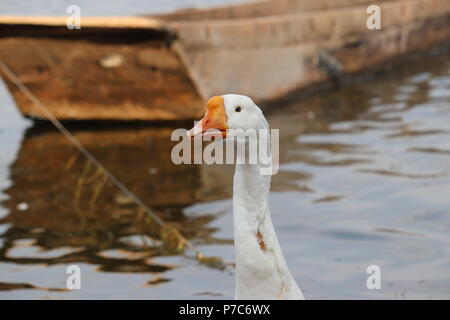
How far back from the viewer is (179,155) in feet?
33.1

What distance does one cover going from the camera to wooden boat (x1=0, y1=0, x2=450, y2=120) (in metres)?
10.4

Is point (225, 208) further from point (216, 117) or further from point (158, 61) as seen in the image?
point (216, 117)

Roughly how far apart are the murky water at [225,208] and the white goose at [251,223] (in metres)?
2.05

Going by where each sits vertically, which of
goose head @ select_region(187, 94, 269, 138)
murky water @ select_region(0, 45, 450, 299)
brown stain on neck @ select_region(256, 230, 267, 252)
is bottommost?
brown stain on neck @ select_region(256, 230, 267, 252)

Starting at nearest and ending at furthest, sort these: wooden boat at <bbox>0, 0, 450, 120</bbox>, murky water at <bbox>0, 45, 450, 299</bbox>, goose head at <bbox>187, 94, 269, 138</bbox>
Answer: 1. goose head at <bbox>187, 94, 269, 138</bbox>
2. murky water at <bbox>0, 45, 450, 299</bbox>
3. wooden boat at <bbox>0, 0, 450, 120</bbox>

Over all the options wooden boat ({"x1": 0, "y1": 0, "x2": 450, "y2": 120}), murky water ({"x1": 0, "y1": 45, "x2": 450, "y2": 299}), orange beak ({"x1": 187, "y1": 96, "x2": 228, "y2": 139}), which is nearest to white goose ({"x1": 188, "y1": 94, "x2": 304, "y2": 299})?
orange beak ({"x1": 187, "y1": 96, "x2": 228, "y2": 139})

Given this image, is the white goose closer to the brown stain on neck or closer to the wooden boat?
the brown stain on neck

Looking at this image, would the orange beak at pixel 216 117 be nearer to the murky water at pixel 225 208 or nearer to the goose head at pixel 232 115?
the goose head at pixel 232 115

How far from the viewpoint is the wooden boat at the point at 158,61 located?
411 inches

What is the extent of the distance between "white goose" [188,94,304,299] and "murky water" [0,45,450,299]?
2.05 m

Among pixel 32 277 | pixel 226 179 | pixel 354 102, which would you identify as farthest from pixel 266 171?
pixel 354 102

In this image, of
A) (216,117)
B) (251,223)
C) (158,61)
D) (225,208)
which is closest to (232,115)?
(216,117)

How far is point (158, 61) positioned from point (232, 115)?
651cm

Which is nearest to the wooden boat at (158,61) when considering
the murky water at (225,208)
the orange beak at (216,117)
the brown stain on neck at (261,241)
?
→ the murky water at (225,208)
